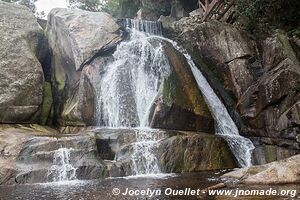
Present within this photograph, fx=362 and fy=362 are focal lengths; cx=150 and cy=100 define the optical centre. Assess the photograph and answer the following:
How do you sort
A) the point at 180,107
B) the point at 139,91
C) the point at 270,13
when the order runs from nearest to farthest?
the point at 180,107
the point at 139,91
the point at 270,13

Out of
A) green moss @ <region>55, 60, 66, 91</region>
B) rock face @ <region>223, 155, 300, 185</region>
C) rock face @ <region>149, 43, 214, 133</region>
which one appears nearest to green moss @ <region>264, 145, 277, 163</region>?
rock face @ <region>149, 43, 214, 133</region>

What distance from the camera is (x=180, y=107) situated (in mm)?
16375

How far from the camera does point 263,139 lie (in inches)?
664

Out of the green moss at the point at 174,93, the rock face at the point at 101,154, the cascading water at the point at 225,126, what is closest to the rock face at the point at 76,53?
the rock face at the point at 101,154

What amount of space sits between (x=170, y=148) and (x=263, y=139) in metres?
5.29

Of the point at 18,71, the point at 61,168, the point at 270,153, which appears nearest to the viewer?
the point at 61,168

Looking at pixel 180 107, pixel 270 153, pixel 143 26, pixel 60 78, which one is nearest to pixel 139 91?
pixel 180 107

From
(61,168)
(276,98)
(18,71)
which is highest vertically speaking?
(18,71)

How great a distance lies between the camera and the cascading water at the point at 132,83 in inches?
680

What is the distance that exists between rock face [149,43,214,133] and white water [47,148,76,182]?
4.59m

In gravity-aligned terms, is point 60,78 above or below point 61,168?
above

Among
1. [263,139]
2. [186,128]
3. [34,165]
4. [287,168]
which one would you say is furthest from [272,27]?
[34,165]

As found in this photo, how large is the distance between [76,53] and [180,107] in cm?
657

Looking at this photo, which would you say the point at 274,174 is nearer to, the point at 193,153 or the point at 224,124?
the point at 193,153
